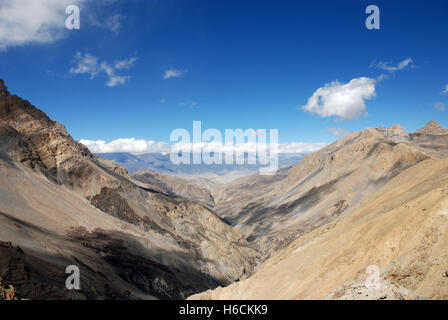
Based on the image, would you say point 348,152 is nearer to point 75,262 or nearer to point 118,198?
point 118,198

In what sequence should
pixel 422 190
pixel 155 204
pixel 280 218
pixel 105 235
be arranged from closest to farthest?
pixel 422 190
pixel 105 235
pixel 155 204
pixel 280 218

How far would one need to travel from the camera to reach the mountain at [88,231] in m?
27.5

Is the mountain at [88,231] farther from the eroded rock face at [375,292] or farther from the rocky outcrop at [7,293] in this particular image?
the eroded rock face at [375,292]

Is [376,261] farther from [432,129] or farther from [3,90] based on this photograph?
[432,129]

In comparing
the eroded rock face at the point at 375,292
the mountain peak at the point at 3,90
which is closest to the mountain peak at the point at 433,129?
the eroded rock face at the point at 375,292

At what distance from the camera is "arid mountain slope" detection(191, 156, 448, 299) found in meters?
15.4

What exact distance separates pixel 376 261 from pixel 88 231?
42.8 metres

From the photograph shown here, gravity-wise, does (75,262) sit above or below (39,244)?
below

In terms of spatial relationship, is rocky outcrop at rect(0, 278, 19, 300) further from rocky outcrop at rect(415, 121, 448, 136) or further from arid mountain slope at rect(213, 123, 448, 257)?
rocky outcrop at rect(415, 121, 448, 136)

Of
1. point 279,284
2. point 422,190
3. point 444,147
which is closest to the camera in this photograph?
point 279,284

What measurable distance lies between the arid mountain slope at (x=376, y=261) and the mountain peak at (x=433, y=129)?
Result: 586 feet

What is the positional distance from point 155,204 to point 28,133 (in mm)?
33235

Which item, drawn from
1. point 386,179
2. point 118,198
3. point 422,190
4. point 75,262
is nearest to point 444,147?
point 386,179

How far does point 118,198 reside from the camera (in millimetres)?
64000
